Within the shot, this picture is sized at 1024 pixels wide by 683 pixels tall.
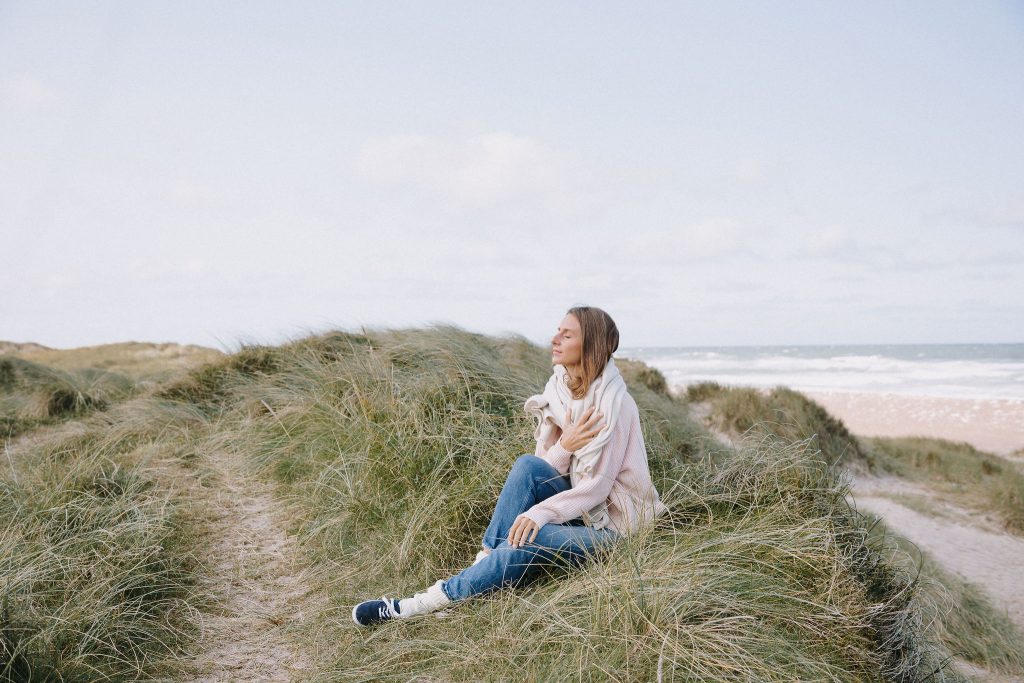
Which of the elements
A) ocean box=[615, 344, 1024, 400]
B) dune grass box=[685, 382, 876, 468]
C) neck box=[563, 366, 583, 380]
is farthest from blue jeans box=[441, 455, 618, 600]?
ocean box=[615, 344, 1024, 400]

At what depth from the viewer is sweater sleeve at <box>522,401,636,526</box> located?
3.09 metres

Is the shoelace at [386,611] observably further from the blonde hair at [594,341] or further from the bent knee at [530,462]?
the blonde hair at [594,341]

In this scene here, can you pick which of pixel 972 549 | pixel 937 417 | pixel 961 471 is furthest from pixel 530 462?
pixel 937 417

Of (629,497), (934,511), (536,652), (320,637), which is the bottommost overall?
(934,511)

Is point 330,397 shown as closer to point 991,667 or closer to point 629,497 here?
point 629,497

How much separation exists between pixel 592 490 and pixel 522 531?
38cm

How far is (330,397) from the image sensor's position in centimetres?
563

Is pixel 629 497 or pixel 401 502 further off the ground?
pixel 629 497

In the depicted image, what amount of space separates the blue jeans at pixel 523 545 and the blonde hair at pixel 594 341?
0.51 metres

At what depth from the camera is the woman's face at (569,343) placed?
11.0 feet

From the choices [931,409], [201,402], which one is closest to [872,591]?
[201,402]

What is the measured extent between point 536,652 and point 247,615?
1.90m

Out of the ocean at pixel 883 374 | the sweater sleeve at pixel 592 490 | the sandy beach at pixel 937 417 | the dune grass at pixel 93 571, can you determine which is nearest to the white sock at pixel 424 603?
the sweater sleeve at pixel 592 490

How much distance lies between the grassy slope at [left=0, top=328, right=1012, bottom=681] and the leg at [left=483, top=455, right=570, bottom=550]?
29 centimetres
